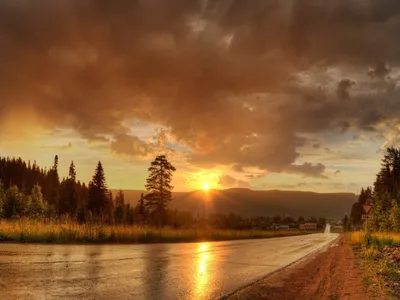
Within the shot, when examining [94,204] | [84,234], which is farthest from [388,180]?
[84,234]

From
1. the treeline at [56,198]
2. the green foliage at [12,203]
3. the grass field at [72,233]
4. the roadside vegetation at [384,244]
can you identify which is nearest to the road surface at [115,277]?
the roadside vegetation at [384,244]

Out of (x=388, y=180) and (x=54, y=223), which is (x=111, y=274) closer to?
(x=54, y=223)

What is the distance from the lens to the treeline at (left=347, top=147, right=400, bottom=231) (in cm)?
4409

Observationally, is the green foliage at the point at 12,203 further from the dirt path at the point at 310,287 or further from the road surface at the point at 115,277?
the dirt path at the point at 310,287

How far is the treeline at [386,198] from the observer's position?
44.1 meters

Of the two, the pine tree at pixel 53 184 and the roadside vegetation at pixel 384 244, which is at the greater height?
the pine tree at pixel 53 184

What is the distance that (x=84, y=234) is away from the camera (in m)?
26.6

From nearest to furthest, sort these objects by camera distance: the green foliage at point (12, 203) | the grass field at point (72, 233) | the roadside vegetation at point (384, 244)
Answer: the roadside vegetation at point (384, 244) → the grass field at point (72, 233) → the green foliage at point (12, 203)

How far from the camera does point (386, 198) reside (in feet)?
208

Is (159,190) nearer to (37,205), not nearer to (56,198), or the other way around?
(37,205)

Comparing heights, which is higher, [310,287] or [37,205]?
[37,205]

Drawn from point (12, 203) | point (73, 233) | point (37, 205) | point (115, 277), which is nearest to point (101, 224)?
point (73, 233)

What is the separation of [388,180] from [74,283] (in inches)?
4254

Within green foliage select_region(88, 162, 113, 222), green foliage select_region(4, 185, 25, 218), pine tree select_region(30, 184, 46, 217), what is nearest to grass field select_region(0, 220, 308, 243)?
pine tree select_region(30, 184, 46, 217)
